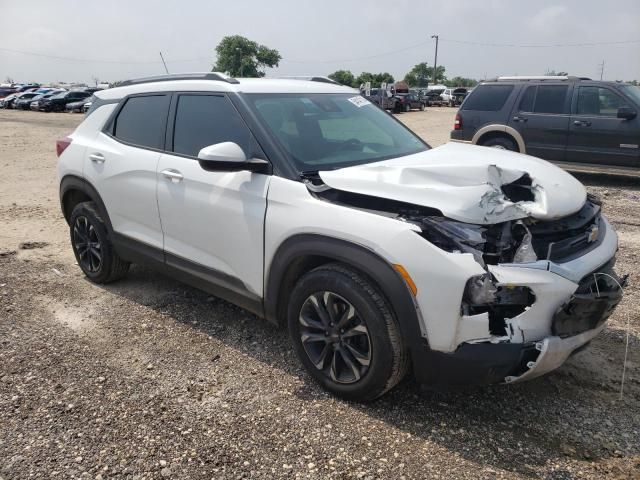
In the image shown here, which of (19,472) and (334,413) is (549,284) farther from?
(19,472)

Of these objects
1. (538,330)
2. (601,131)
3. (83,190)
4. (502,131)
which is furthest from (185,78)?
(601,131)

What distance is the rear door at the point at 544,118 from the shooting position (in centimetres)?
950

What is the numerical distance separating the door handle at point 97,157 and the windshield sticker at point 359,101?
2.10 m

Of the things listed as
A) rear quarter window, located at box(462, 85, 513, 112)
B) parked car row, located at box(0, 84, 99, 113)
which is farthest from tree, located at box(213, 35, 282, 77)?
rear quarter window, located at box(462, 85, 513, 112)

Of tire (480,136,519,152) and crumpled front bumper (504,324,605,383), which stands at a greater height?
tire (480,136,519,152)

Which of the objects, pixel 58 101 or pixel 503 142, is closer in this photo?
pixel 503 142

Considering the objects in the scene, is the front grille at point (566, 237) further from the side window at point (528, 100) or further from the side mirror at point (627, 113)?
the side window at point (528, 100)

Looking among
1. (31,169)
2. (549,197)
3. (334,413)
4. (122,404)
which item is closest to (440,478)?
(334,413)

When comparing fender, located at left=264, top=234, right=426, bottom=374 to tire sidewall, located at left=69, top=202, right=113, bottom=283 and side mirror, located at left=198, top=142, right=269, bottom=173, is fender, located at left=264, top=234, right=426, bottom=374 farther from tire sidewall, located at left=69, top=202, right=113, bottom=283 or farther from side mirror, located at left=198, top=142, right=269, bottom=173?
tire sidewall, located at left=69, top=202, right=113, bottom=283

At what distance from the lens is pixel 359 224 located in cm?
272

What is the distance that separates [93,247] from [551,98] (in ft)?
27.2

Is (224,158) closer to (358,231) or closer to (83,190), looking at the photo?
(358,231)

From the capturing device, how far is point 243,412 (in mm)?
3002

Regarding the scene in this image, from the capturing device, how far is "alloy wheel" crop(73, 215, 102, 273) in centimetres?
474
